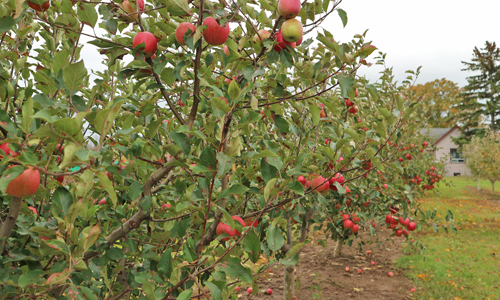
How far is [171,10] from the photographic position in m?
1.43

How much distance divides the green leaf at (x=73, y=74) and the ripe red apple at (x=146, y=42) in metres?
0.27

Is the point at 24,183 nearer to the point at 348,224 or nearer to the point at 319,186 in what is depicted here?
the point at 319,186

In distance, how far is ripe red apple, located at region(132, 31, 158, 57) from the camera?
1447mm

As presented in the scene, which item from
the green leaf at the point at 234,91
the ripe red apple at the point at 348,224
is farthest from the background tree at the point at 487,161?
the green leaf at the point at 234,91

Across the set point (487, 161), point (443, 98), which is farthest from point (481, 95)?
point (487, 161)

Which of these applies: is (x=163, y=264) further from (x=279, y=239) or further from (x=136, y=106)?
(x=136, y=106)

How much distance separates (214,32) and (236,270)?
1087mm

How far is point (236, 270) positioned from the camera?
1351mm

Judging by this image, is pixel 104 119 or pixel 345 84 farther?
pixel 345 84

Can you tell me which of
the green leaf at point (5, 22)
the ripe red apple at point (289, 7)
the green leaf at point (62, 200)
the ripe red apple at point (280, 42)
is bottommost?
the green leaf at point (62, 200)

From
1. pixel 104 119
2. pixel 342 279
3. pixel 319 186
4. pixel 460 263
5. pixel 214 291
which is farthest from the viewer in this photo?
pixel 460 263

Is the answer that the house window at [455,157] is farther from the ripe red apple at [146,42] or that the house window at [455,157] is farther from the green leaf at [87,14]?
the green leaf at [87,14]

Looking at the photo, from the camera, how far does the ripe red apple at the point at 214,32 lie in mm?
1431

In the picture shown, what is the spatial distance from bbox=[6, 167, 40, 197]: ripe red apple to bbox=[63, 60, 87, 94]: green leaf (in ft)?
1.28
